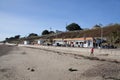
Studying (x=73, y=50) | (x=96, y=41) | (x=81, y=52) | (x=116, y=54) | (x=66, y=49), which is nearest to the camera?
(x=116, y=54)

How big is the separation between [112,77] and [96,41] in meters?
52.9

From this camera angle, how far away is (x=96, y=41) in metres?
65.5

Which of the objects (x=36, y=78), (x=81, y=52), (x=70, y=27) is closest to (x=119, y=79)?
(x=36, y=78)

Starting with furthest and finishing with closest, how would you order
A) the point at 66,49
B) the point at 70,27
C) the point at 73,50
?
the point at 70,27 → the point at 66,49 → the point at 73,50

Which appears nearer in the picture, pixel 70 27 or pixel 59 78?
pixel 59 78

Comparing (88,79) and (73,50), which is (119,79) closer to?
(88,79)

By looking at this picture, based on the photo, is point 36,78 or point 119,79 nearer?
point 119,79

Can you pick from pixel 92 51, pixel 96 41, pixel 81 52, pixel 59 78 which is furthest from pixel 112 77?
pixel 96 41

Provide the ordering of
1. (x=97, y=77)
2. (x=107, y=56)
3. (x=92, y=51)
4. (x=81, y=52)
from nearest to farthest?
1. (x=97, y=77)
2. (x=107, y=56)
3. (x=92, y=51)
4. (x=81, y=52)

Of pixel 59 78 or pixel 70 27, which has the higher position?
pixel 70 27

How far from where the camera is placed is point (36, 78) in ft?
45.3

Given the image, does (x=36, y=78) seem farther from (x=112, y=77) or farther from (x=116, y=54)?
(x=116, y=54)

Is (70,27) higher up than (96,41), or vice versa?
(70,27)

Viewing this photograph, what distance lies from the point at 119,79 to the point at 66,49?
3533cm
